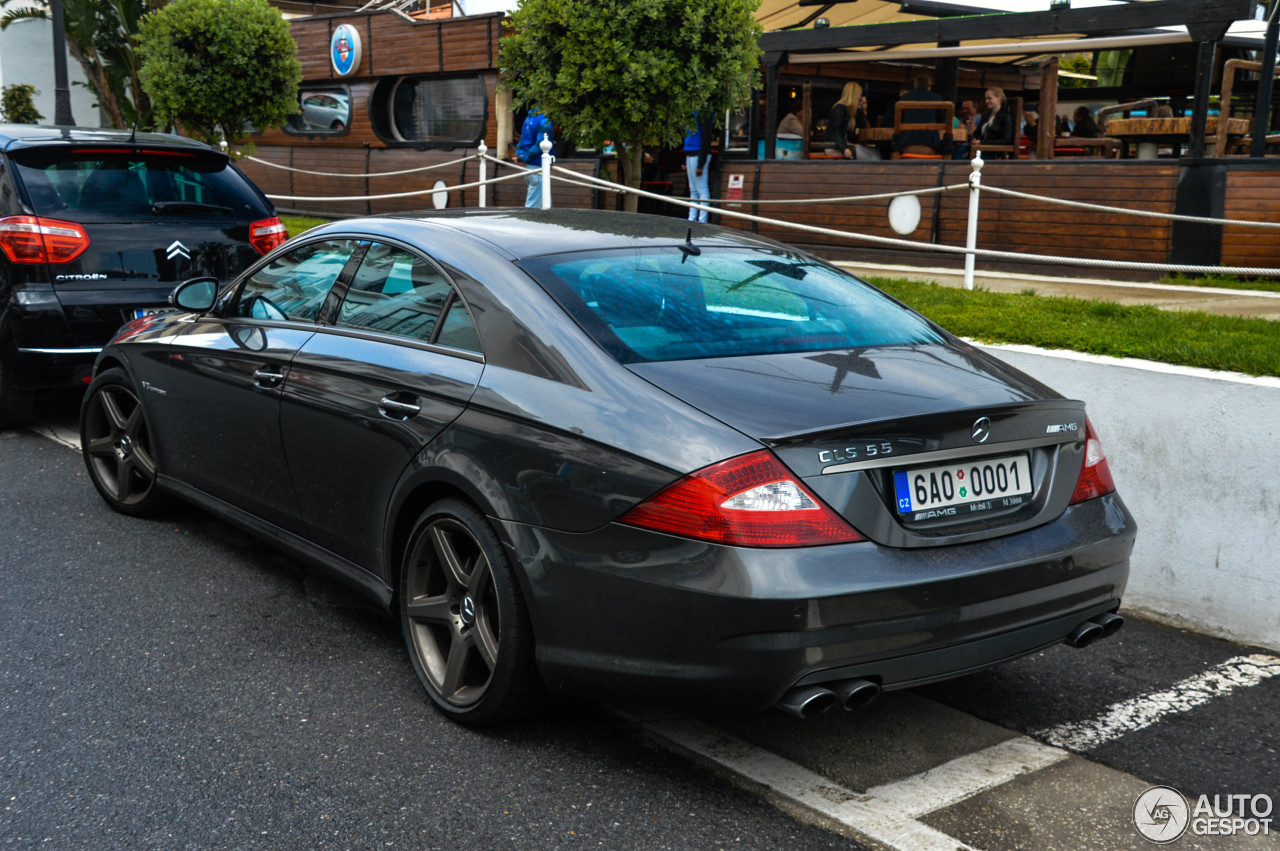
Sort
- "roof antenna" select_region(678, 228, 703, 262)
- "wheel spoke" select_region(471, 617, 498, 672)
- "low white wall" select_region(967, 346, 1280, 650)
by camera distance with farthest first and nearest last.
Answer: "low white wall" select_region(967, 346, 1280, 650) < "roof antenna" select_region(678, 228, 703, 262) < "wheel spoke" select_region(471, 617, 498, 672)

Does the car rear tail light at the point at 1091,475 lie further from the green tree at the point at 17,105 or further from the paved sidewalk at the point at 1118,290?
the green tree at the point at 17,105

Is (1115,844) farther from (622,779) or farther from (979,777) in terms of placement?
(622,779)

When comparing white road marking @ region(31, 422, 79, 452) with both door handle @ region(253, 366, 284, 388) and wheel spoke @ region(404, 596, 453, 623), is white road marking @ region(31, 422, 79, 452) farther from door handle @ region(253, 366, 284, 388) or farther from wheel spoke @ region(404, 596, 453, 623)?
wheel spoke @ region(404, 596, 453, 623)

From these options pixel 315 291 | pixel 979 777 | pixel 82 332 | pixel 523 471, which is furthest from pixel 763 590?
pixel 82 332

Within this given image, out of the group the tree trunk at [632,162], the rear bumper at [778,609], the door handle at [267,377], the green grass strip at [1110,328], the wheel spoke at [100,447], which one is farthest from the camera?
the tree trunk at [632,162]

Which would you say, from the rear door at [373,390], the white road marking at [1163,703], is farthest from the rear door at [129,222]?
the white road marking at [1163,703]

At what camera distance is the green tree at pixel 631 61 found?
9922 millimetres

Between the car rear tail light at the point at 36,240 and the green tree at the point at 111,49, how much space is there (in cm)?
1682

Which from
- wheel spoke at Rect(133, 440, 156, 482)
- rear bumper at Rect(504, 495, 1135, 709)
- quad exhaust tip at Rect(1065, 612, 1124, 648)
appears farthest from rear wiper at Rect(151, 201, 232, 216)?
quad exhaust tip at Rect(1065, 612, 1124, 648)

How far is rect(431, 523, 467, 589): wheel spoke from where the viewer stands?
356 centimetres

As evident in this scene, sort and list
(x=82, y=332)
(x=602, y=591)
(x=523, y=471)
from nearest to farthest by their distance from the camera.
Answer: (x=602, y=591)
(x=523, y=471)
(x=82, y=332)

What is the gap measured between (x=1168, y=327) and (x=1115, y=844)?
152 inches

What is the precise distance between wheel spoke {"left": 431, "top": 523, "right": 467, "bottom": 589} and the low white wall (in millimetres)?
2803

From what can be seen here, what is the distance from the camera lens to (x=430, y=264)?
393 cm
